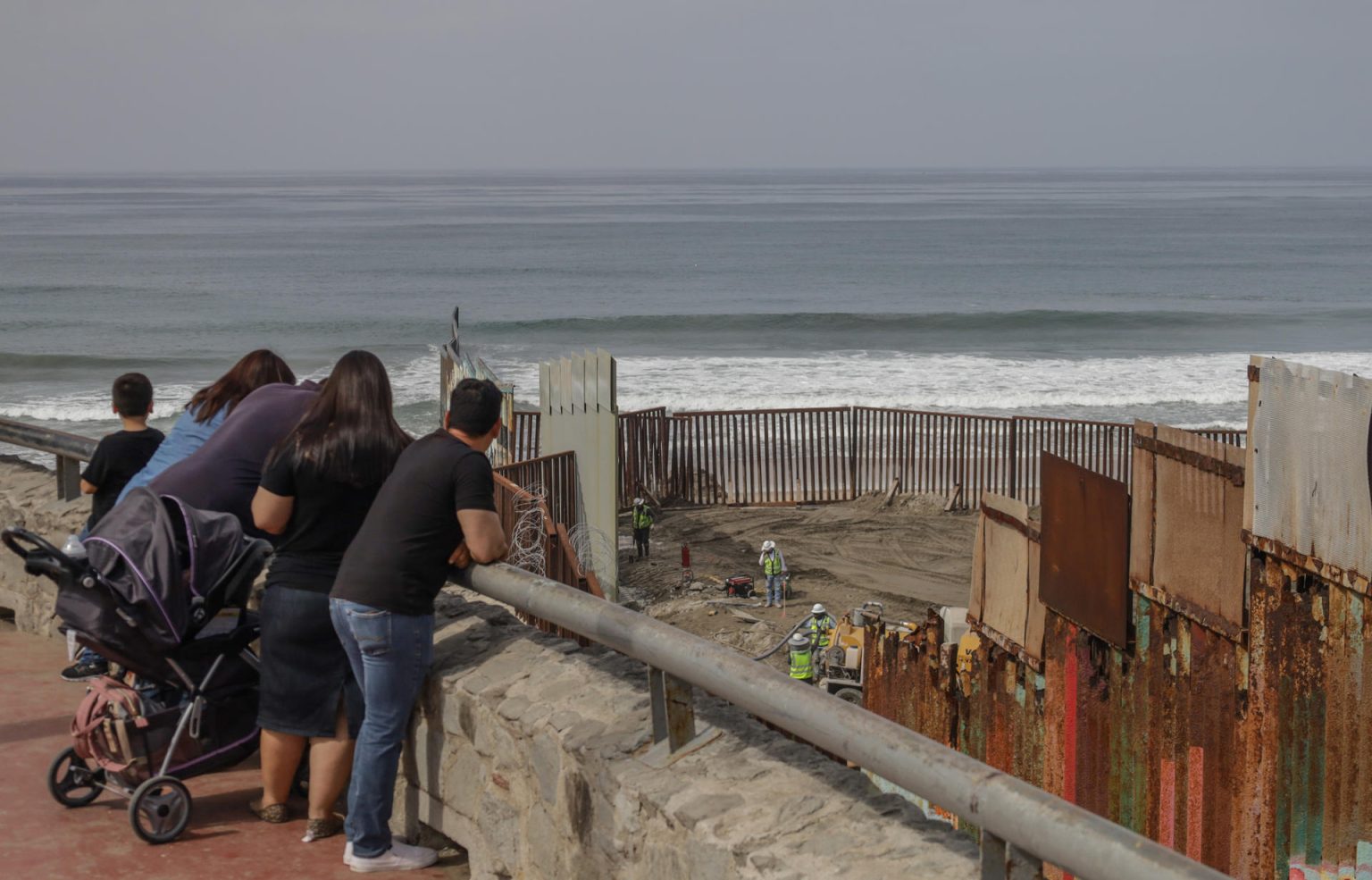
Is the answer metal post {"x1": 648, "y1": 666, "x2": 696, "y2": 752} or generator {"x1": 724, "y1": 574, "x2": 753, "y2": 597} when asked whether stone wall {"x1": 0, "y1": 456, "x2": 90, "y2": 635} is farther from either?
generator {"x1": 724, "y1": 574, "x2": 753, "y2": 597}

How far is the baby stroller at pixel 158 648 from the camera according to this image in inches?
175

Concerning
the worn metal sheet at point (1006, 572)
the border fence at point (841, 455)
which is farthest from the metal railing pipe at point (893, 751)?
Answer: the border fence at point (841, 455)

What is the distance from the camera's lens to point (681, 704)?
369cm

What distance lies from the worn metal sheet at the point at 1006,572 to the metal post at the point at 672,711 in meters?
3.09

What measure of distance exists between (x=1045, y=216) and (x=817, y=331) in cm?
9678

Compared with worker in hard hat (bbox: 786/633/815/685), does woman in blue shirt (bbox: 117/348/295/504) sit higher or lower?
higher

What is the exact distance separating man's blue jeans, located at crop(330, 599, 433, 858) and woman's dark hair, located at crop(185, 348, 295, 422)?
141 centimetres

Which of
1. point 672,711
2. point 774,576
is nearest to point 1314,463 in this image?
point 672,711

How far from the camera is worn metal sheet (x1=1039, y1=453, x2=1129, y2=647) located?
5.80m

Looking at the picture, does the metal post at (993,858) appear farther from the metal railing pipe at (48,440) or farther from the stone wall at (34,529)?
the stone wall at (34,529)

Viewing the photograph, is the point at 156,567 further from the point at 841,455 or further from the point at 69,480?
the point at 841,455

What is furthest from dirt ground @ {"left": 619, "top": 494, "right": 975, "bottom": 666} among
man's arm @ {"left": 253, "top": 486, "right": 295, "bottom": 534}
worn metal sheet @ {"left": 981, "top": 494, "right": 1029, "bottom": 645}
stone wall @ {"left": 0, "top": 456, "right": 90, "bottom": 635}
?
man's arm @ {"left": 253, "top": 486, "right": 295, "bottom": 534}

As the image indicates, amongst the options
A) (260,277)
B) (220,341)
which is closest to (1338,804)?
(220,341)

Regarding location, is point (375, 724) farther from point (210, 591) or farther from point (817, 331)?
point (817, 331)
